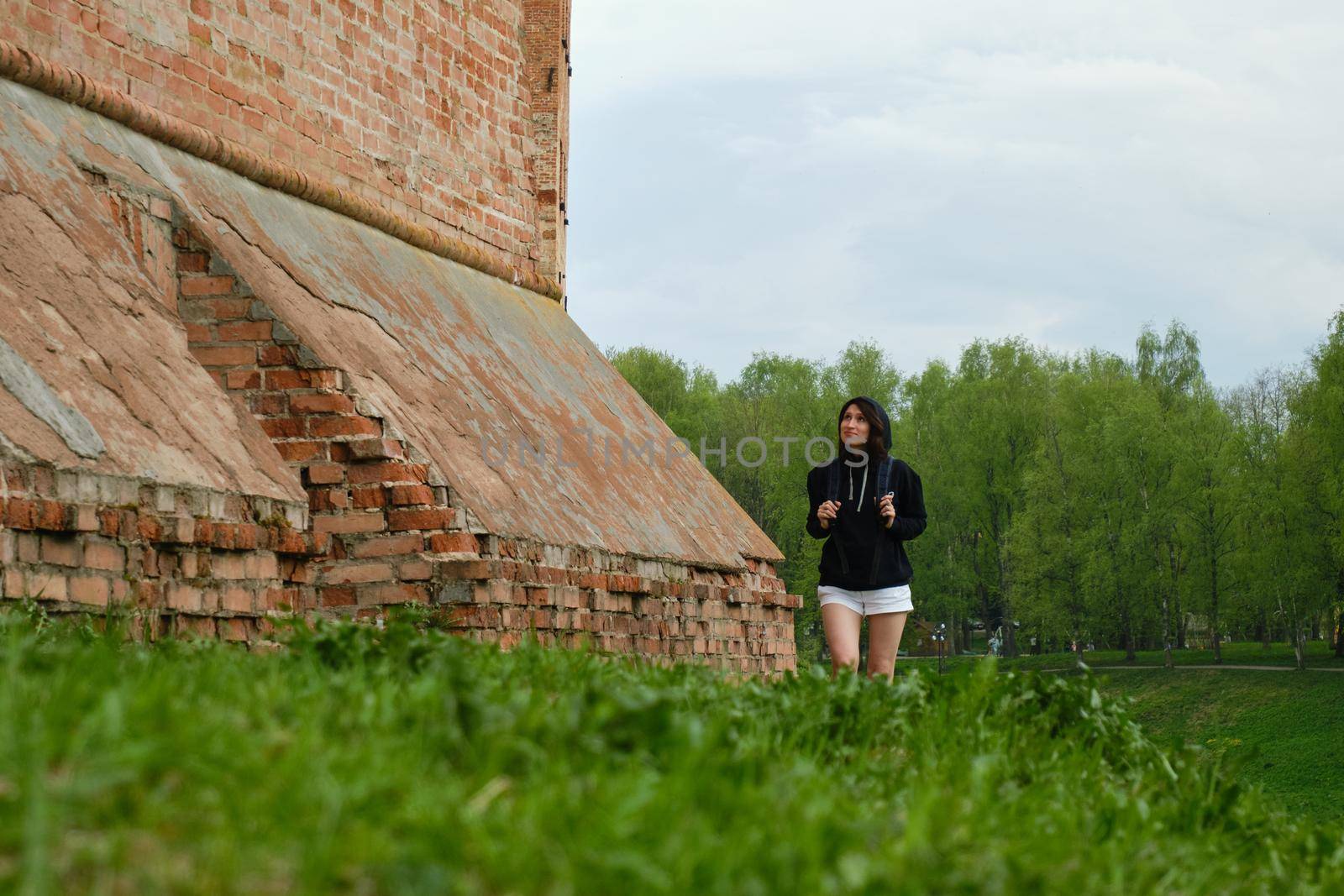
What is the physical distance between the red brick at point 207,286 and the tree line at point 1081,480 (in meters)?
28.9

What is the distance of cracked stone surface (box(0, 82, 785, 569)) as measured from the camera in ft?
21.6

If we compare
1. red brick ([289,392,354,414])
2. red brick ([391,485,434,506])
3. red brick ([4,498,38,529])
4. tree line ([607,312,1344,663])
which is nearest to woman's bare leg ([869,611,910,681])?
red brick ([391,485,434,506])

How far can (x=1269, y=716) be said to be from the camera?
32.1 metres

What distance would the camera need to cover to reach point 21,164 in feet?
19.4

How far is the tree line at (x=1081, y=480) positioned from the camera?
1476 inches

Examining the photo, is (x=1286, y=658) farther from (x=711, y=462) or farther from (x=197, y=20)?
(x=197, y=20)

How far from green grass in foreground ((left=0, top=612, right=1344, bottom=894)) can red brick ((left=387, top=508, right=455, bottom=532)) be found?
201 centimetres

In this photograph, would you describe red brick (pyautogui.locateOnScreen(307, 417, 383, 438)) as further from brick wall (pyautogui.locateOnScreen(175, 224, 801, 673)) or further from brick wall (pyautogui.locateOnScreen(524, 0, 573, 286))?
brick wall (pyautogui.locateOnScreen(524, 0, 573, 286))

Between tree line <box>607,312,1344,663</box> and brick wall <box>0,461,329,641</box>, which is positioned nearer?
brick wall <box>0,461,329,641</box>

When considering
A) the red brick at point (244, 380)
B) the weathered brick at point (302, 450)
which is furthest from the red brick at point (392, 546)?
the red brick at point (244, 380)

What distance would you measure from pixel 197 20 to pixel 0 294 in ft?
10.4

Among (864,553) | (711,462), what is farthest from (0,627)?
(711,462)

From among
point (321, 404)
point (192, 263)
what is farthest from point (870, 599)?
point (192, 263)

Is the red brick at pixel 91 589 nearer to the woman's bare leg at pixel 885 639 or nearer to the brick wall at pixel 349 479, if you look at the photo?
the brick wall at pixel 349 479
